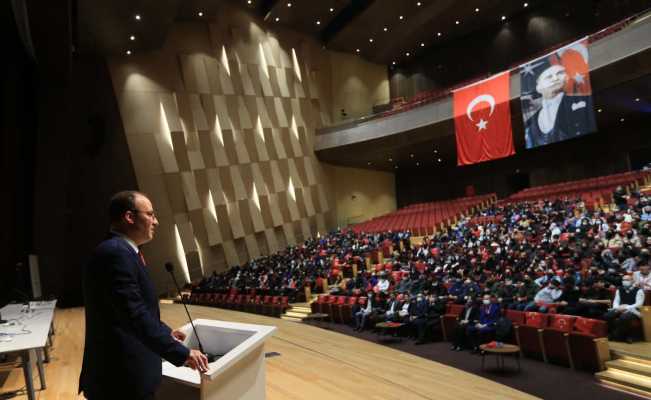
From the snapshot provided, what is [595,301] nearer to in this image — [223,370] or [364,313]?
[364,313]

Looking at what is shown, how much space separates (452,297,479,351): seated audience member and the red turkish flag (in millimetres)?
7345

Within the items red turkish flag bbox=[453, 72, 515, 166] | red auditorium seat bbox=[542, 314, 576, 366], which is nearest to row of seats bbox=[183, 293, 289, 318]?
red auditorium seat bbox=[542, 314, 576, 366]

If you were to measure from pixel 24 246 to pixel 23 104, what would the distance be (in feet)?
10.4

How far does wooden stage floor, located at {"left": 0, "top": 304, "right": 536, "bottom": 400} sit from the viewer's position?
3684mm

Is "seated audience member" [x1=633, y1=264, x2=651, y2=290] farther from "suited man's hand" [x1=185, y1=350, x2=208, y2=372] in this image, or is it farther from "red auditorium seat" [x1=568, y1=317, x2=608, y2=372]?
"suited man's hand" [x1=185, y1=350, x2=208, y2=372]

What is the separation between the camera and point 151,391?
4.45ft

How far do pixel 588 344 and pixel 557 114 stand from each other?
24.5 feet

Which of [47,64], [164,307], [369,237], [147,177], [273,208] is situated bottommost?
[164,307]

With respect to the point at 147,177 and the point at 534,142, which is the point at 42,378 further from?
the point at 534,142

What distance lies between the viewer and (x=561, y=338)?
4520 millimetres

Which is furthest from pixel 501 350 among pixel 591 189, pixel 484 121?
pixel 591 189

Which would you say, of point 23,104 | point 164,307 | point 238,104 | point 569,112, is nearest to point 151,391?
point 164,307

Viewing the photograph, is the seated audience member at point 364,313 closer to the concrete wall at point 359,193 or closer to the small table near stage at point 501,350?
the small table near stage at point 501,350

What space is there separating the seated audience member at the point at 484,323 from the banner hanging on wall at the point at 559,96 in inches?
245
